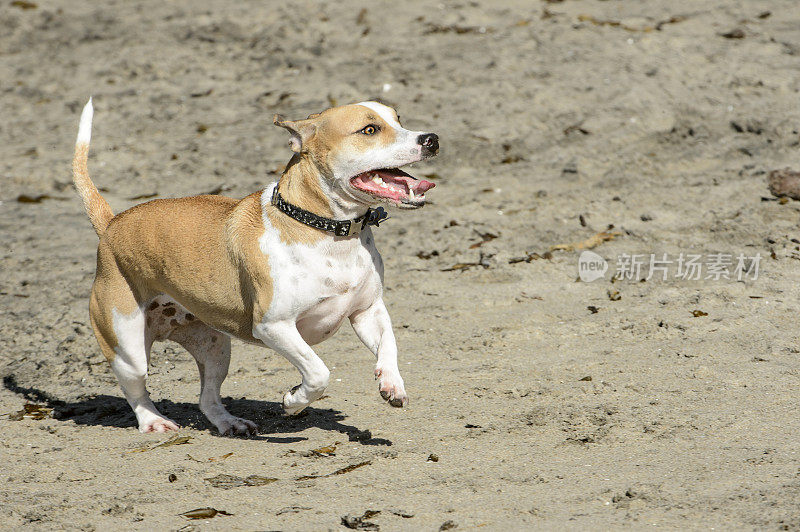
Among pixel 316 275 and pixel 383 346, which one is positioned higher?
pixel 316 275

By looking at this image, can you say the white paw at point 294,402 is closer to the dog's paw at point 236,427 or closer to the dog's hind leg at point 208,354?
the dog's paw at point 236,427

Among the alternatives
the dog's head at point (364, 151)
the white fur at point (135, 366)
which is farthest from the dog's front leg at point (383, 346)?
the white fur at point (135, 366)

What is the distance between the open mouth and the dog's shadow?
127 cm

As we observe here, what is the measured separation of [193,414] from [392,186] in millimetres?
2027

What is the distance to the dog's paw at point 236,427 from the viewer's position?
16.5ft

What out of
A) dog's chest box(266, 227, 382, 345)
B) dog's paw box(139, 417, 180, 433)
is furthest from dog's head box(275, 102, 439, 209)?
dog's paw box(139, 417, 180, 433)

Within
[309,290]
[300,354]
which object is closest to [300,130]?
[309,290]

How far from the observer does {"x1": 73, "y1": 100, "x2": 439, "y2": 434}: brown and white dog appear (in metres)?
4.32

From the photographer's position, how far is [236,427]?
5.04 meters

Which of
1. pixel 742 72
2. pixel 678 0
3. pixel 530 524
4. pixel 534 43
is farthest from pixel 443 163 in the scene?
pixel 530 524

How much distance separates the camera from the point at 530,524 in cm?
370

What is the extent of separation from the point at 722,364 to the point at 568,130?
423 cm

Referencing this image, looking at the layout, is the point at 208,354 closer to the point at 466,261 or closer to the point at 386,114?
the point at 386,114

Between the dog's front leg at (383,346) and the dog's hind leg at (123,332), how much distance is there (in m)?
1.13
